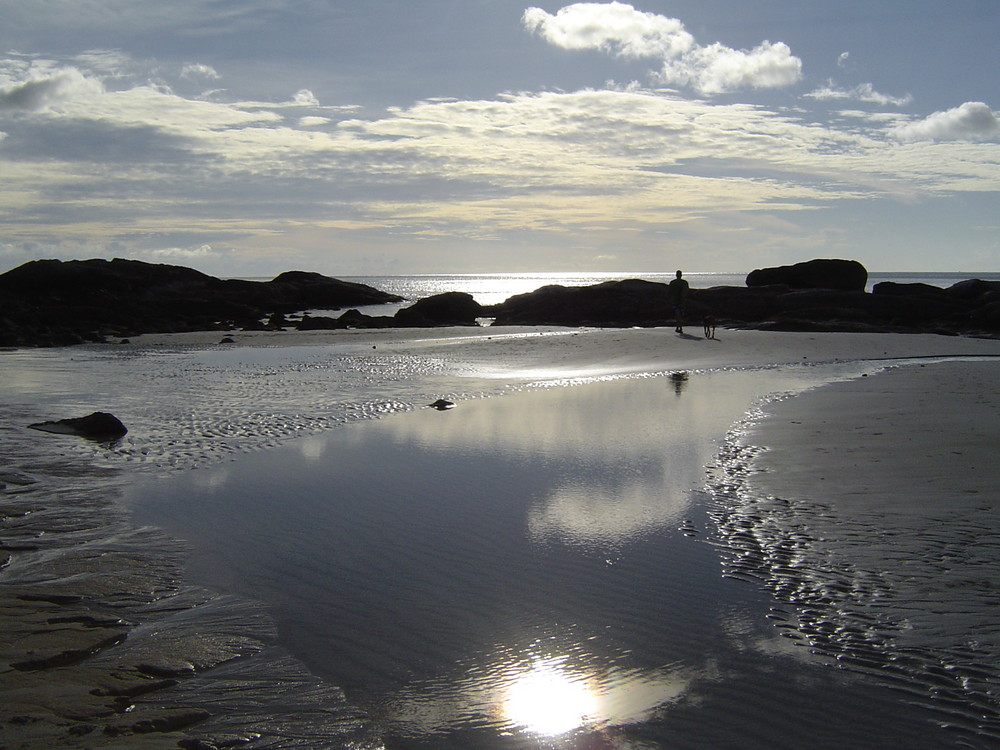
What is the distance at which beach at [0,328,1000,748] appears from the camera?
466 cm

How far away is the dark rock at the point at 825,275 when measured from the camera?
45875 millimetres

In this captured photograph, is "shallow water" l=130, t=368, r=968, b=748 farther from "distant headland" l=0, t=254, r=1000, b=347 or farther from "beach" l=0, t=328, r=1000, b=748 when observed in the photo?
"distant headland" l=0, t=254, r=1000, b=347

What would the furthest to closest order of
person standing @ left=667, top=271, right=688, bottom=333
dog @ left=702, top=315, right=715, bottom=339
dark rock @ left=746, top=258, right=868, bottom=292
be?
dark rock @ left=746, top=258, right=868, bottom=292 → person standing @ left=667, top=271, right=688, bottom=333 → dog @ left=702, top=315, right=715, bottom=339

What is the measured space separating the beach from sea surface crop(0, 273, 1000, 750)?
3cm

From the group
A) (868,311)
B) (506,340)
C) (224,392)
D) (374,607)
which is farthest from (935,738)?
(868,311)

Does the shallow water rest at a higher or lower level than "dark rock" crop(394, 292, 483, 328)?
lower

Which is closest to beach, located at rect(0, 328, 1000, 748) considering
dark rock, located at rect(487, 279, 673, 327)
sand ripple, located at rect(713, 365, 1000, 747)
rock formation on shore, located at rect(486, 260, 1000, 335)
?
sand ripple, located at rect(713, 365, 1000, 747)

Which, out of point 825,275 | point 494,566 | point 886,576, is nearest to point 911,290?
point 825,275

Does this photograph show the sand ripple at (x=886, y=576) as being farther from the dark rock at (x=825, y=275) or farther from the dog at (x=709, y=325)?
the dark rock at (x=825, y=275)

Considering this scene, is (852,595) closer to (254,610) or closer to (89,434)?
(254,610)

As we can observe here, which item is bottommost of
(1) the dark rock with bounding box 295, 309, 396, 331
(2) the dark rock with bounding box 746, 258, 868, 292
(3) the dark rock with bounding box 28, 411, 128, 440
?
(3) the dark rock with bounding box 28, 411, 128, 440

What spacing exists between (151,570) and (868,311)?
35.8 meters

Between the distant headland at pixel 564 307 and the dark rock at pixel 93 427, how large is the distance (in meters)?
22.8

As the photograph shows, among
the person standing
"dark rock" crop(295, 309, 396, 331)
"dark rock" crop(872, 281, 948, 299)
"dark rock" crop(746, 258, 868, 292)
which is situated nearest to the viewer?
the person standing
